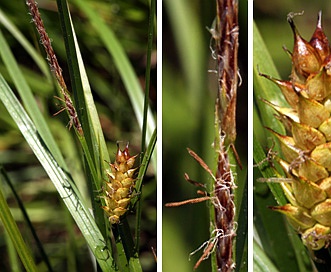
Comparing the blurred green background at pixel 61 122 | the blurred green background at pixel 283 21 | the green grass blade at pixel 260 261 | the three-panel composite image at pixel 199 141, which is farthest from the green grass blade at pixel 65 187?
the blurred green background at pixel 61 122

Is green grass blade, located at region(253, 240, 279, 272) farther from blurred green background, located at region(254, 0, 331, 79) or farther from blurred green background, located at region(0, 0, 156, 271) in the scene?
blurred green background, located at region(0, 0, 156, 271)

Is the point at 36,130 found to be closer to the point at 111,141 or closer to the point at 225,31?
the point at 225,31

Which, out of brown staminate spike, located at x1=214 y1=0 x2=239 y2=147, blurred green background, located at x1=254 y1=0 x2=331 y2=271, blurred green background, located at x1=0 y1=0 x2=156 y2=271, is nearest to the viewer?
brown staminate spike, located at x1=214 y1=0 x2=239 y2=147

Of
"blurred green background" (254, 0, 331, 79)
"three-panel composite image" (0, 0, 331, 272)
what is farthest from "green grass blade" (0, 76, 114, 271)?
"blurred green background" (254, 0, 331, 79)

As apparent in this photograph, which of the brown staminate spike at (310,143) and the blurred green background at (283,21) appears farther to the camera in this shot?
the blurred green background at (283,21)

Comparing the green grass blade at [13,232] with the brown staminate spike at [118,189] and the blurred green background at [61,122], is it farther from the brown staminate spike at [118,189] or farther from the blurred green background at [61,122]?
the blurred green background at [61,122]

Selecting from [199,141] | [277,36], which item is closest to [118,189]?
[199,141]

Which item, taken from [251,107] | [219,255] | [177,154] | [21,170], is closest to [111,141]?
[21,170]
